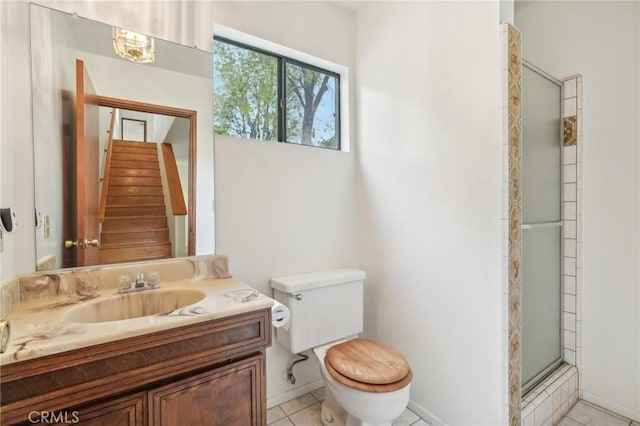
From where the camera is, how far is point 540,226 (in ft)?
5.49

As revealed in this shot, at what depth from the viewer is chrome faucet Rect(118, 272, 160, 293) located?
126 centimetres

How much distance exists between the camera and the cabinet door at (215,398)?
951mm

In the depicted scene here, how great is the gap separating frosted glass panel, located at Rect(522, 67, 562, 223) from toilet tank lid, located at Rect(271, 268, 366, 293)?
1005 millimetres

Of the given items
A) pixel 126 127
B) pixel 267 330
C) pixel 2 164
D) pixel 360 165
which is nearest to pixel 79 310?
pixel 2 164

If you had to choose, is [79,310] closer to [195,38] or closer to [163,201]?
[163,201]

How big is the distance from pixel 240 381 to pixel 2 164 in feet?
3.64

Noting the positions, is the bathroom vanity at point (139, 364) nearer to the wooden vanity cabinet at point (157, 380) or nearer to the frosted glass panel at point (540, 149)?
the wooden vanity cabinet at point (157, 380)

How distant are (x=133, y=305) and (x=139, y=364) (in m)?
0.41

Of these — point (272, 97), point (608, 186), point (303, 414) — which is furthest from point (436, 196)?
point (303, 414)

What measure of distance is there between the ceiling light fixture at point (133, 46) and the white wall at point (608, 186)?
2333mm

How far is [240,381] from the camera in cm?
110

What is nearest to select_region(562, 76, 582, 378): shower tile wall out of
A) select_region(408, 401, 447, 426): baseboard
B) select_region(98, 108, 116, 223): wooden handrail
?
select_region(408, 401, 447, 426): baseboard

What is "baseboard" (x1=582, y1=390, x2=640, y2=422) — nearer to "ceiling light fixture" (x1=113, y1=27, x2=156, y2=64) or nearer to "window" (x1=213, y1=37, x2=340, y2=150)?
"window" (x1=213, y1=37, x2=340, y2=150)

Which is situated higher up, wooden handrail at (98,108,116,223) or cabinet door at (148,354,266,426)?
wooden handrail at (98,108,116,223)
